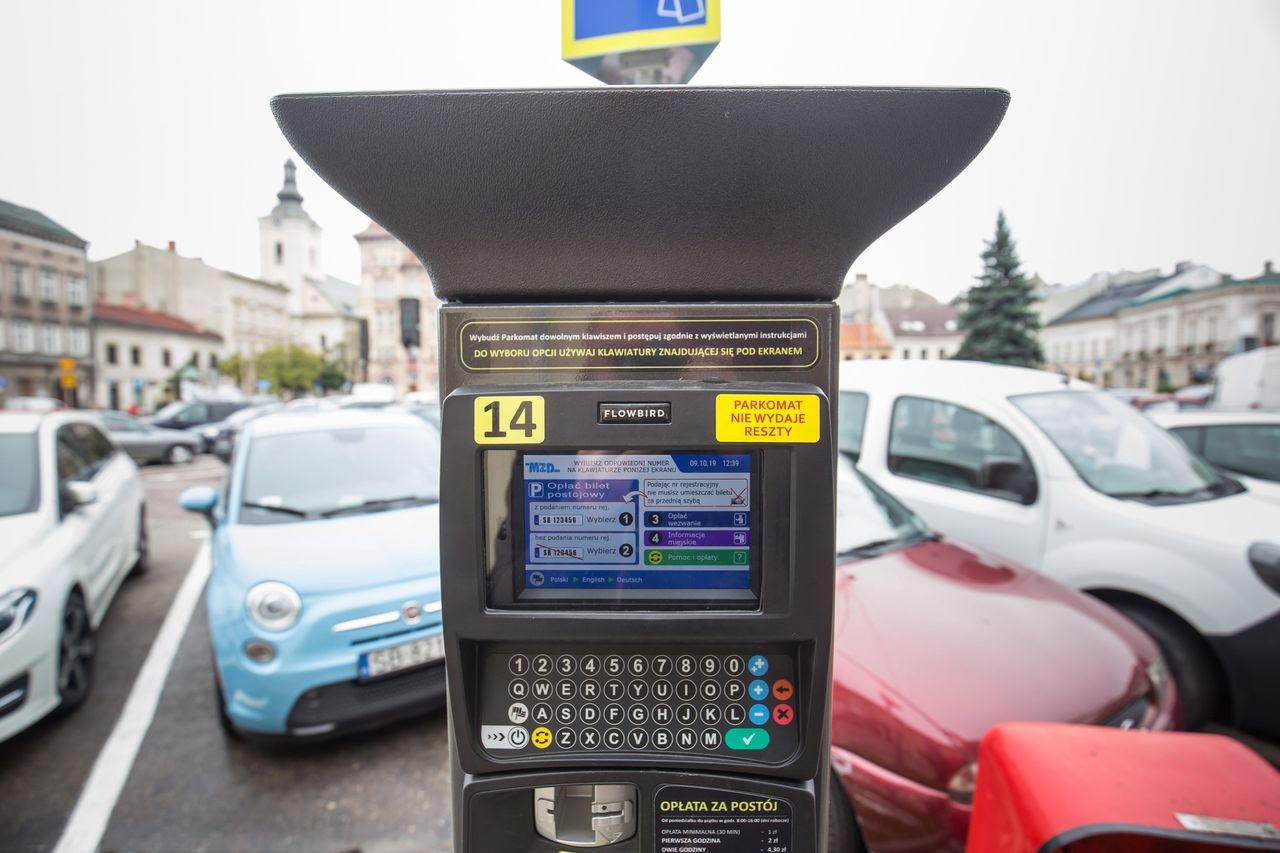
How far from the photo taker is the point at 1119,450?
3715 mm

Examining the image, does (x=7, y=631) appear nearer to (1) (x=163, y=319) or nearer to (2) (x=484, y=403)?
(2) (x=484, y=403)

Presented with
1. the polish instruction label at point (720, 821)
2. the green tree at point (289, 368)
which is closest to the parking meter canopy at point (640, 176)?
the polish instruction label at point (720, 821)

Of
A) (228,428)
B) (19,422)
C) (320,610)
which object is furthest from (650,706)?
(228,428)

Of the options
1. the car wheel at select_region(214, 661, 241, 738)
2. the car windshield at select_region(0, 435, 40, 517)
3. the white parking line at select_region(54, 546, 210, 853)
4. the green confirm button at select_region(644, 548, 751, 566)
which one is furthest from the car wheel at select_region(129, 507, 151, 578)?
the green confirm button at select_region(644, 548, 751, 566)

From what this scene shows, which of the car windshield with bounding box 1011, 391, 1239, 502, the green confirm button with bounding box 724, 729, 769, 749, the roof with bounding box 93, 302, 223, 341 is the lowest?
the green confirm button with bounding box 724, 729, 769, 749

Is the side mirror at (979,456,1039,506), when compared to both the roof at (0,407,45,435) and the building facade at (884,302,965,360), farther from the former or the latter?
the building facade at (884,302,965,360)

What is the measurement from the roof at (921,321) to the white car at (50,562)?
24.9 meters

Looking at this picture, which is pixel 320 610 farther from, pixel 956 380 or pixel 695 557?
pixel 956 380

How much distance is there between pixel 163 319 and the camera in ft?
136

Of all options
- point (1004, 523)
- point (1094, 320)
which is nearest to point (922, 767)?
point (1004, 523)

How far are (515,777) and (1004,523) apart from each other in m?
3.42

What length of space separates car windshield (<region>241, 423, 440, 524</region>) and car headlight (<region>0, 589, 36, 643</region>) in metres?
0.87

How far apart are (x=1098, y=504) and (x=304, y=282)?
5599 centimetres

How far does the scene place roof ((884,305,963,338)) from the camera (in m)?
26.7
